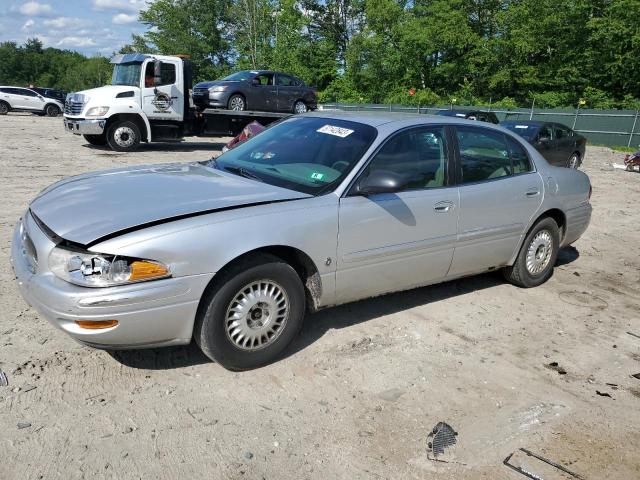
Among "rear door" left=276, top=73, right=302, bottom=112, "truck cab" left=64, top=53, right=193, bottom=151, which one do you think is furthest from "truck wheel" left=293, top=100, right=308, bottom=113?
"truck cab" left=64, top=53, right=193, bottom=151

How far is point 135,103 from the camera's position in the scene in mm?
14203

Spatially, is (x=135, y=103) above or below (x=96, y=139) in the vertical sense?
above

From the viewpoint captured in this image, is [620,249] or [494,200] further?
[620,249]

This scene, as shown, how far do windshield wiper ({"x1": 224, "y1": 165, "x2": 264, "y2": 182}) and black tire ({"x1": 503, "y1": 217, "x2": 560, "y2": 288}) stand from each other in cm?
272

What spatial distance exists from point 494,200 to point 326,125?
1.59 meters

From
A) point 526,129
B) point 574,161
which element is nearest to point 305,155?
point 526,129

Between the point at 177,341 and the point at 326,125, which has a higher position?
the point at 326,125

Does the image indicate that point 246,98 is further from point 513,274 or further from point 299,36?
point 299,36

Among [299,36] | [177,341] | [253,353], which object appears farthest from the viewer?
[299,36]

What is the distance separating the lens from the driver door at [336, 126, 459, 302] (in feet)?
12.4

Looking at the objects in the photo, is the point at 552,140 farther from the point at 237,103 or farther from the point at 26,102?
the point at 26,102

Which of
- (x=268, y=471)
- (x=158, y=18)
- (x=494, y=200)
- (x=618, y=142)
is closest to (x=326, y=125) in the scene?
(x=494, y=200)

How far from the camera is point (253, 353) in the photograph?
11.3ft

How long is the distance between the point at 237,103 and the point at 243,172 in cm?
1288
